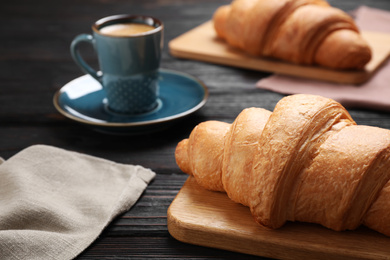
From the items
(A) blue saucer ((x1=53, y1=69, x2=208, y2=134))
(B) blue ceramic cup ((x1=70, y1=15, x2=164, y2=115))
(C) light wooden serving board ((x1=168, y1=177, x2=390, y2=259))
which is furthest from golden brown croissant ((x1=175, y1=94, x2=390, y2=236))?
(B) blue ceramic cup ((x1=70, y1=15, x2=164, y2=115))

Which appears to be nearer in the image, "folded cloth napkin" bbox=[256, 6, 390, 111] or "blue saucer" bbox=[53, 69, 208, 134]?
"blue saucer" bbox=[53, 69, 208, 134]

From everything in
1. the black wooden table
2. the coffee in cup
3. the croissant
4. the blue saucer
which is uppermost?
the coffee in cup

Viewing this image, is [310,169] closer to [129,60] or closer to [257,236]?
[257,236]

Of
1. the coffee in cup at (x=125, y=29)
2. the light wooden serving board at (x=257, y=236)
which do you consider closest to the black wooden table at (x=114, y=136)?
the light wooden serving board at (x=257, y=236)

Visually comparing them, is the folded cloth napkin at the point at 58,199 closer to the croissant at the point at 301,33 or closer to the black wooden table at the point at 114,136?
the black wooden table at the point at 114,136

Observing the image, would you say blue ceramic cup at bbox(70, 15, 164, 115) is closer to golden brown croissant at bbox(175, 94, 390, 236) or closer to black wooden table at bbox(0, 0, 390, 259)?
black wooden table at bbox(0, 0, 390, 259)

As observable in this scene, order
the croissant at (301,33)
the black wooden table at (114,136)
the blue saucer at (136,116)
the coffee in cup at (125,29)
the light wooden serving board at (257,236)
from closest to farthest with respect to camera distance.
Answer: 1. the light wooden serving board at (257,236)
2. the black wooden table at (114,136)
3. the blue saucer at (136,116)
4. the coffee in cup at (125,29)
5. the croissant at (301,33)
